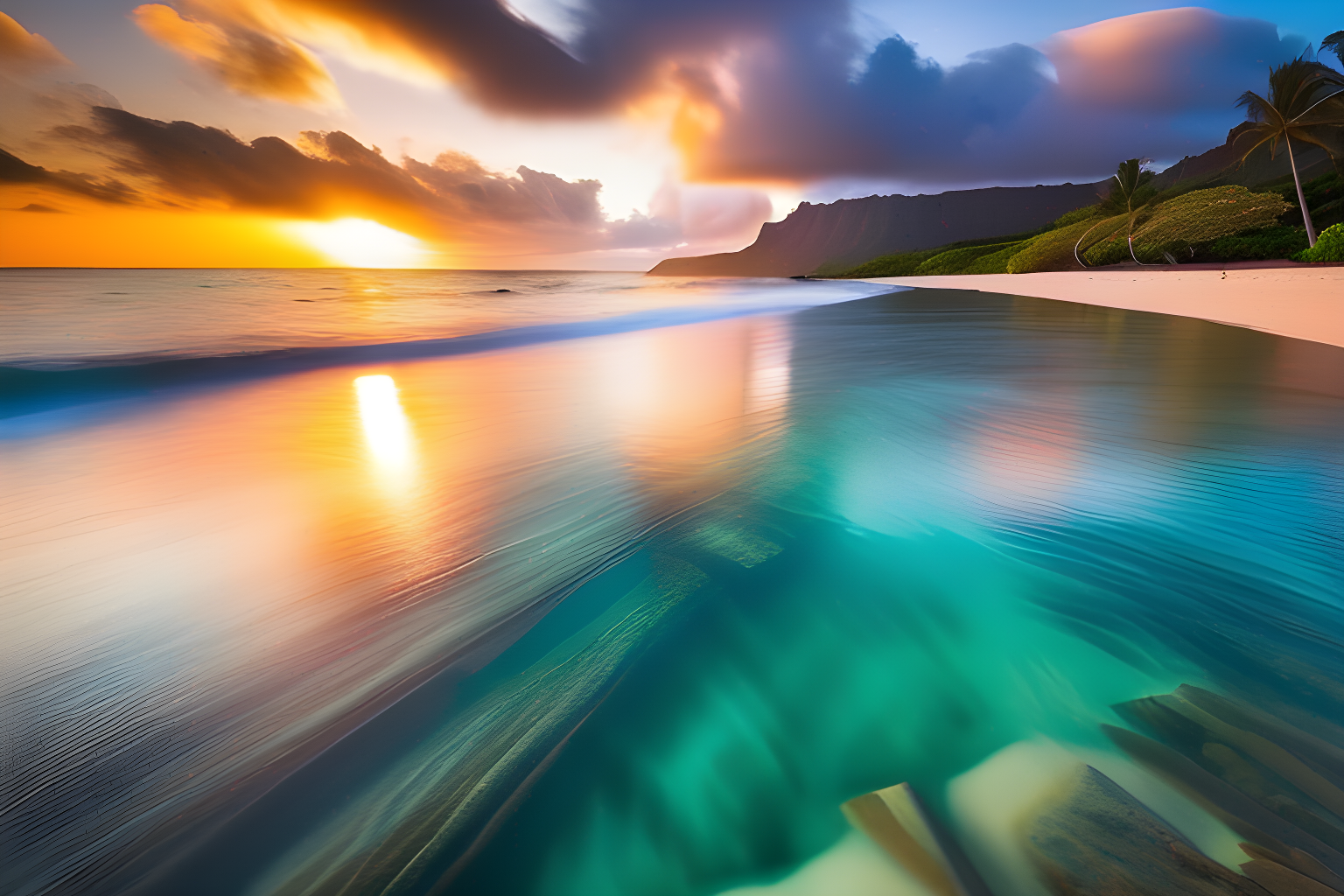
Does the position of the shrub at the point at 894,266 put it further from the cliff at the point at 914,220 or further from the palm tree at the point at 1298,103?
the cliff at the point at 914,220

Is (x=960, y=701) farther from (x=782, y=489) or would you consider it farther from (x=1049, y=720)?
(x=782, y=489)

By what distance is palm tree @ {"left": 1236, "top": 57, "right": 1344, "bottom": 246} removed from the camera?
18.4 metres

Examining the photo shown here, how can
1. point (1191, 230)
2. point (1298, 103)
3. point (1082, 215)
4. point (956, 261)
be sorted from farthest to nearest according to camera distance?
point (956, 261) < point (1082, 215) < point (1191, 230) < point (1298, 103)

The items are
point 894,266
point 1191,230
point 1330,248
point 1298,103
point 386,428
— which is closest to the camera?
point 386,428

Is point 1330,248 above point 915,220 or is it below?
below

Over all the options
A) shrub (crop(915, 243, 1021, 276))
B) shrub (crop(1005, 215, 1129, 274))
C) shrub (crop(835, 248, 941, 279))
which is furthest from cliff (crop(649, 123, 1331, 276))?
shrub (crop(1005, 215, 1129, 274))

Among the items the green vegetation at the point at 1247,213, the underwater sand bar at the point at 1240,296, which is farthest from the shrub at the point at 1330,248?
the underwater sand bar at the point at 1240,296

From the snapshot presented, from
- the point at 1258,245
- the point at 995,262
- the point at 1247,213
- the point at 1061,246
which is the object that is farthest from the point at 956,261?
the point at 1258,245

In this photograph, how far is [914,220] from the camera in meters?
141

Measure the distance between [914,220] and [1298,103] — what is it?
454 ft

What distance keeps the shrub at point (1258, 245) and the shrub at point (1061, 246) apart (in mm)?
7158

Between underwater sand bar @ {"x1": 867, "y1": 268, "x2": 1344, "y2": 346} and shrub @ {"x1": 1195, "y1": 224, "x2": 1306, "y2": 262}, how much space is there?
232 inches

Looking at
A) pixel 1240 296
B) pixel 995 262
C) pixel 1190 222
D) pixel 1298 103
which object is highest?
pixel 1298 103

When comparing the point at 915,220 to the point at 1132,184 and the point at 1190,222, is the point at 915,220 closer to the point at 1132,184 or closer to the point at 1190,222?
the point at 1132,184
